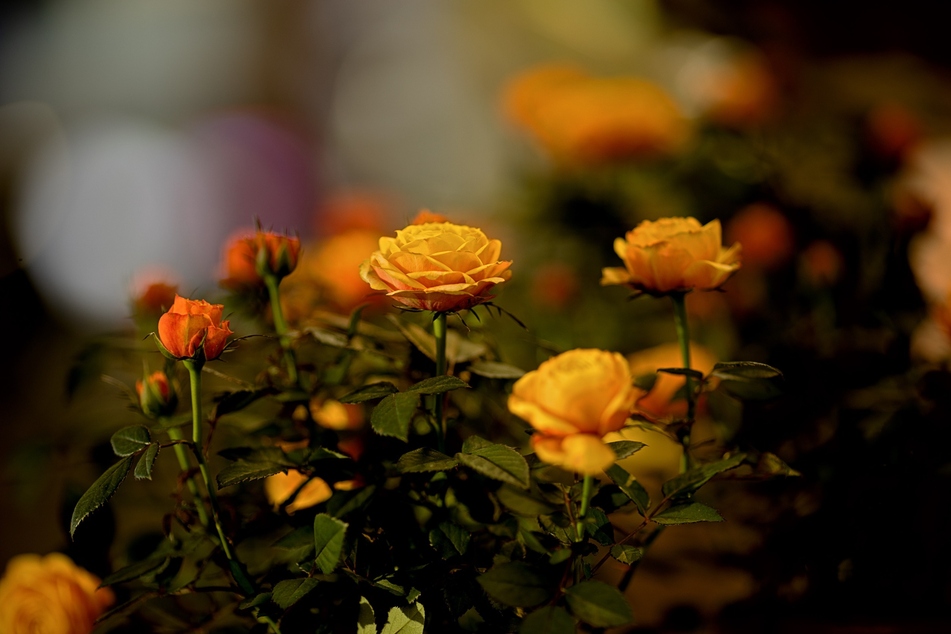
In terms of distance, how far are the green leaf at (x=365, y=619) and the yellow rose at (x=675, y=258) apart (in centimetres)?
20

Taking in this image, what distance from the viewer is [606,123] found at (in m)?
0.84

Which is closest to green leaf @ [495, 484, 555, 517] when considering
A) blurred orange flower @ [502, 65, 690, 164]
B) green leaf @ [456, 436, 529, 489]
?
green leaf @ [456, 436, 529, 489]

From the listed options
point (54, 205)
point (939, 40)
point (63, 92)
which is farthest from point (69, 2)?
point (939, 40)

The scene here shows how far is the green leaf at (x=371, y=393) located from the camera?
0.30 metres

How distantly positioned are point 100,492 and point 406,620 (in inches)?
5.6

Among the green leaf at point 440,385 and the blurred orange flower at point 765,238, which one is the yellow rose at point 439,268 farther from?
the blurred orange flower at point 765,238

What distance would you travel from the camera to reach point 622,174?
96cm

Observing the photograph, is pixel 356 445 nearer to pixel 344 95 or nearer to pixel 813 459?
pixel 813 459

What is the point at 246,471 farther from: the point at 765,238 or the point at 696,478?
the point at 765,238

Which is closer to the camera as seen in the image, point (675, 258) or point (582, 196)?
point (675, 258)

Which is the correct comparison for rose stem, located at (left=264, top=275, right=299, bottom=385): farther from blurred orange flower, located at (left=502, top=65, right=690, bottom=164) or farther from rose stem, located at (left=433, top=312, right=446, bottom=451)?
blurred orange flower, located at (left=502, top=65, right=690, bottom=164)

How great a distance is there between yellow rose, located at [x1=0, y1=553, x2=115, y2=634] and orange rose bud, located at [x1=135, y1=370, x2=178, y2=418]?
0.31 feet

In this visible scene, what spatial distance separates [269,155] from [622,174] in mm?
1361

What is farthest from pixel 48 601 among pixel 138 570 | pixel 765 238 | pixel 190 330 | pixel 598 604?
pixel 765 238
